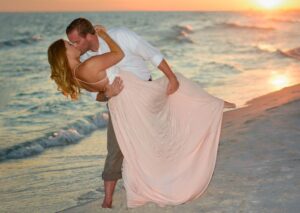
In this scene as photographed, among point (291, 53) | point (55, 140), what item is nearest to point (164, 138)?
point (55, 140)

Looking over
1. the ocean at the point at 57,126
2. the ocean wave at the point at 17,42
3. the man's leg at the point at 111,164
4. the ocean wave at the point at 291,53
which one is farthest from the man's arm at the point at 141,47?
the ocean wave at the point at 17,42

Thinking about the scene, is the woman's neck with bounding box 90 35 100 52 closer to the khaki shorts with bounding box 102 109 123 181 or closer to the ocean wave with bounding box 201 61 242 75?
the khaki shorts with bounding box 102 109 123 181

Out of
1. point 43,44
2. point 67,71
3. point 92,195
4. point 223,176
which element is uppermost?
point 67,71

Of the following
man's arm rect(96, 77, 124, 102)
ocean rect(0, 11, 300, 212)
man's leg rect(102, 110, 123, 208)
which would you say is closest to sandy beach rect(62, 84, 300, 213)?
man's leg rect(102, 110, 123, 208)

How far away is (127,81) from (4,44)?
3463 cm

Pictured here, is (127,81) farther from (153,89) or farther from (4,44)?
(4,44)

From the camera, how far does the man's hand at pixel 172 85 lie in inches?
182

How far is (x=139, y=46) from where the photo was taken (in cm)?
440

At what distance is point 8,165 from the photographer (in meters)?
8.25

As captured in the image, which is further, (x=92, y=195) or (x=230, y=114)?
(x=230, y=114)

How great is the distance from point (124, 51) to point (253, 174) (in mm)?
1910

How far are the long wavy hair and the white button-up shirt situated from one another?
35 centimetres

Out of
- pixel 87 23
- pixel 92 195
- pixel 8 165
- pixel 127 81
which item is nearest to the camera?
pixel 87 23

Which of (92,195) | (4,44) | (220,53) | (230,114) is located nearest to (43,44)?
(4,44)
